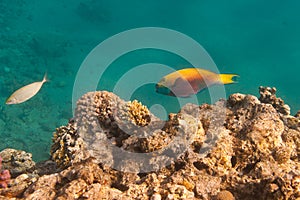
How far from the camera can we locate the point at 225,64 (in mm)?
29250

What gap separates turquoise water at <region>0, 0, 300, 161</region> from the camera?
16.8 meters

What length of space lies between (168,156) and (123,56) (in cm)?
3112

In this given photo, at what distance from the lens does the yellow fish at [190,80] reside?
318 cm

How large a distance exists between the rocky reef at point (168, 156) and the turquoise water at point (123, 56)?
31.0 feet

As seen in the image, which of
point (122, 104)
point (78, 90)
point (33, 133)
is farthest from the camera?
point (78, 90)

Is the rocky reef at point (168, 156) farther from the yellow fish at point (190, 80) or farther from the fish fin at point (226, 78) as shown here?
the fish fin at point (226, 78)

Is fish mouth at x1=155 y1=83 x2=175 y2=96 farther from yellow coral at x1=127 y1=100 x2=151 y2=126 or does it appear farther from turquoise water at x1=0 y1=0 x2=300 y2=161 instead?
turquoise water at x1=0 y1=0 x2=300 y2=161

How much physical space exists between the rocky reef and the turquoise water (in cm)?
944

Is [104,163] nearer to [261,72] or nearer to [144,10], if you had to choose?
[261,72]

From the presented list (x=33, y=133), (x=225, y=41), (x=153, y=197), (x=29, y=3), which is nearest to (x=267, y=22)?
(x=225, y=41)

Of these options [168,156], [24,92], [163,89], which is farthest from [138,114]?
[24,92]

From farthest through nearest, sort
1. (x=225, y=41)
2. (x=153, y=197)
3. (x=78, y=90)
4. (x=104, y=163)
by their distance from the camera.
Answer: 1. (x=225, y=41)
2. (x=78, y=90)
3. (x=104, y=163)
4. (x=153, y=197)

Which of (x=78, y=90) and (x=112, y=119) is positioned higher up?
(x=78, y=90)

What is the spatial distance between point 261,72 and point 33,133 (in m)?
23.0
